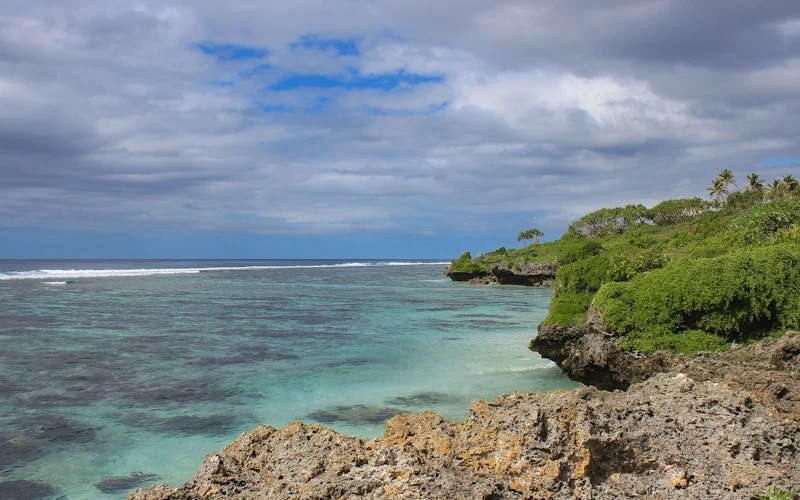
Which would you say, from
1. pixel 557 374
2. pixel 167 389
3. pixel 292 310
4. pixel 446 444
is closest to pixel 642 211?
pixel 292 310

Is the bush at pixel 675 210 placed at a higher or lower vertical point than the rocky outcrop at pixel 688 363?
higher

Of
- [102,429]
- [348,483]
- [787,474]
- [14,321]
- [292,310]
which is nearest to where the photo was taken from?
[348,483]

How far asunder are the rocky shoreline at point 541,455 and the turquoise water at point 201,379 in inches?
224

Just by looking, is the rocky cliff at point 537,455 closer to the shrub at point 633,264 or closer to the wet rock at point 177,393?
the wet rock at point 177,393

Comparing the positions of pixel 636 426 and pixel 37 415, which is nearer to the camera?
pixel 636 426

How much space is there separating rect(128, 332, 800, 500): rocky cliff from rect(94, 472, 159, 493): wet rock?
18.0 feet

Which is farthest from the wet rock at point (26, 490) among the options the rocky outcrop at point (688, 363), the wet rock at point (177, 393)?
the rocky outcrop at point (688, 363)

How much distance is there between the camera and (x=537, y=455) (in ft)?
18.0

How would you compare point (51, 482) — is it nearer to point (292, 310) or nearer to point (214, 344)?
point (214, 344)

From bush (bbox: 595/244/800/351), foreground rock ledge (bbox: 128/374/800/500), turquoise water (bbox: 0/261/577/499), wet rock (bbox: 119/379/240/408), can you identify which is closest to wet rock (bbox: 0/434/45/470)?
turquoise water (bbox: 0/261/577/499)

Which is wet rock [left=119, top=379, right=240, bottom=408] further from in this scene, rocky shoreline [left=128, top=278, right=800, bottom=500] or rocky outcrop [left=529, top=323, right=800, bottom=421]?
rocky shoreline [left=128, top=278, right=800, bottom=500]

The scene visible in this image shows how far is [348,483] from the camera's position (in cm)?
527

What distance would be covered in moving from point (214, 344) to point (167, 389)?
8.21m

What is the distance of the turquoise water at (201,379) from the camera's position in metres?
11.8
